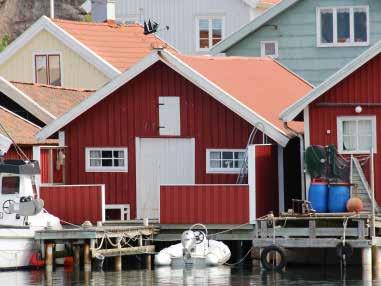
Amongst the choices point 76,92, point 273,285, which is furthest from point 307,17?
point 273,285

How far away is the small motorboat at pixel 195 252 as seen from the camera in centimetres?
3906

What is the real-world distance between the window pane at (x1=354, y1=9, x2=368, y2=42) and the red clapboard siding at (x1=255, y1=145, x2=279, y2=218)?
1224 centimetres

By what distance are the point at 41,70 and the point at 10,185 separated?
1599 cm

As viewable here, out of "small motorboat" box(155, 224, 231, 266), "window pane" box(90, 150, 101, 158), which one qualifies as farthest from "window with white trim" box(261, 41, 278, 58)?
"small motorboat" box(155, 224, 231, 266)

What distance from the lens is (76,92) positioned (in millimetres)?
51062

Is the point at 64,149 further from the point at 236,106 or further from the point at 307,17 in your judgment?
the point at 307,17

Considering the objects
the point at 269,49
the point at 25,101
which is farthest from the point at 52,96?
the point at 269,49

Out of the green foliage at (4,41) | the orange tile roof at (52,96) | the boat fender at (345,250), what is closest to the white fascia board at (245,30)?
the orange tile roof at (52,96)

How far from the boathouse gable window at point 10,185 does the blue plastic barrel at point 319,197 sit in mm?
7144

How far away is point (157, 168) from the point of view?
42.7m

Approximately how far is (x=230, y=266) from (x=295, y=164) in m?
3.84

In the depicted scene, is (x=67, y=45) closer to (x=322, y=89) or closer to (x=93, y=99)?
(x=93, y=99)

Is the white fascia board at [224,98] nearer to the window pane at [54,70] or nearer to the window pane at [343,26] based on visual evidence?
the window pane at [343,26]

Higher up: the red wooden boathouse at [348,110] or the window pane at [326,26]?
the window pane at [326,26]
